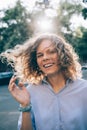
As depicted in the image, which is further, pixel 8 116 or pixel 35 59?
pixel 8 116

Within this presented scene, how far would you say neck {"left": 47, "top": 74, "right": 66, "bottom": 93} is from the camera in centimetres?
277

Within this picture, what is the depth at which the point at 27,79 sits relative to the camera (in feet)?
9.82

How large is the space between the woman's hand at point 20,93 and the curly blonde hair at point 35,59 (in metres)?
0.16

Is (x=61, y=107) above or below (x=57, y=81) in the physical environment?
below

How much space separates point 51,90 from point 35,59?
36 centimetres

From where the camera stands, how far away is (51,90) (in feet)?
9.11

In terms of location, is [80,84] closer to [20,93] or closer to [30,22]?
[20,93]

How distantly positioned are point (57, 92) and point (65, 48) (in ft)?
1.29

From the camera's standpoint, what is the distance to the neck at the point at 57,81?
9.10ft

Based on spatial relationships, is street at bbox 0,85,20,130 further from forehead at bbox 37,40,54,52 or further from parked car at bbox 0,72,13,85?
parked car at bbox 0,72,13,85

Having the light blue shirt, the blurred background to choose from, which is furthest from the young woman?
the blurred background

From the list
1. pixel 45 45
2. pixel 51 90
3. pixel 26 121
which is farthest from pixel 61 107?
pixel 45 45

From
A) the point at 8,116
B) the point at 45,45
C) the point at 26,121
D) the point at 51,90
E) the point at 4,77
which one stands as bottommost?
the point at 4,77

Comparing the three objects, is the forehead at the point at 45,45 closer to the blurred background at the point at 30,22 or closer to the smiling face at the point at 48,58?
the smiling face at the point at 48,58
